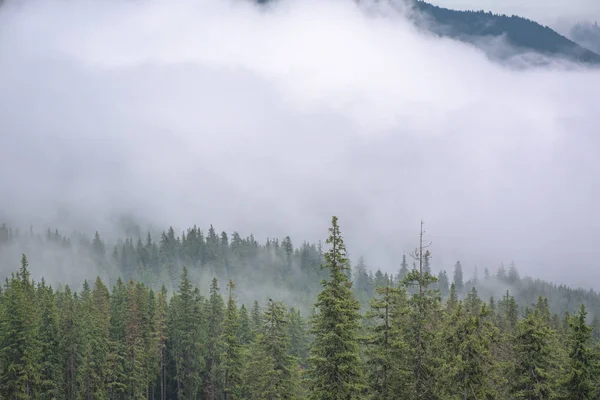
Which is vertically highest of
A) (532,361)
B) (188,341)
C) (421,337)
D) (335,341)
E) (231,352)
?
(421,337)

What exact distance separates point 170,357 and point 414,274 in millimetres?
65128

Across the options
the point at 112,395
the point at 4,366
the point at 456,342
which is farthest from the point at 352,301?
the point at 112,395

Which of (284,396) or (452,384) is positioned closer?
(452,384)

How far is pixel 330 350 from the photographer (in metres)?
33.1

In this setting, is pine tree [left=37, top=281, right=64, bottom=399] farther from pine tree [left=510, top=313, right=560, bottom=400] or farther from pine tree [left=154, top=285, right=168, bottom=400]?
pine tree [left=510, top=313, right=560, bottom=400]

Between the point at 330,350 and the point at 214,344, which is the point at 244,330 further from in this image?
the point at 330,350

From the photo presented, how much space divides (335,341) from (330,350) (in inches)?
29.5

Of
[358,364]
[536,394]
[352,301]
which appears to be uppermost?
[352,301]

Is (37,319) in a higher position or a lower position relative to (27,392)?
higher

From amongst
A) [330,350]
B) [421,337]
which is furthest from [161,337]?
[421,337]

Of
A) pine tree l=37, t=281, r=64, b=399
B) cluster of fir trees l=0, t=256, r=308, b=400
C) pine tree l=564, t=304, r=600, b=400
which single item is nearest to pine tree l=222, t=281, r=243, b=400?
cluster of fir trees l=0, t=256, r=308, b=400

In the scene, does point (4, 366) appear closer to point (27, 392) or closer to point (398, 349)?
point (27, 392)

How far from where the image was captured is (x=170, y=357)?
87.6 metres

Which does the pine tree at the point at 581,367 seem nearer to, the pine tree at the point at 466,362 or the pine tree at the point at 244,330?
the pine tree at the point at 466,362
